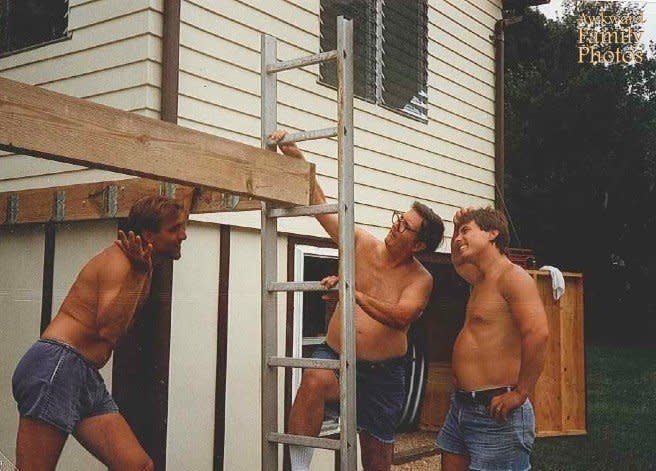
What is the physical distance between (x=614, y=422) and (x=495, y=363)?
283 inches

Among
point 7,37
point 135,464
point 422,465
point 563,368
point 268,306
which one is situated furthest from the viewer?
point 563,368

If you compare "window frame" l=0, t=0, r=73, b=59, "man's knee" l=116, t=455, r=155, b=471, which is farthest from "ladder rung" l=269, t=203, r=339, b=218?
"window frame" l=0, t=0, r=73, b=59

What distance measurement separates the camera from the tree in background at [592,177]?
11.5 m

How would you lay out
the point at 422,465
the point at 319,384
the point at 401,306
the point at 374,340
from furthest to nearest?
the point at 422,465, the point at 374,340, the point at 401,306, the point at 319,384

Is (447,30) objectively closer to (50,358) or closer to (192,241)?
(192,241)

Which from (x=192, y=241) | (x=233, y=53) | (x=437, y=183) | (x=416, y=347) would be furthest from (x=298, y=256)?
(x=416, y=347)

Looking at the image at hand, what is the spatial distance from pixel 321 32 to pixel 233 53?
50.3 inches

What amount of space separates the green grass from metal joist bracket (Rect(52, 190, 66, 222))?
4965 millimetres

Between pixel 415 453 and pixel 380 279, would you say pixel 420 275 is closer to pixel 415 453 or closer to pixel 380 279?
pixel 380 279

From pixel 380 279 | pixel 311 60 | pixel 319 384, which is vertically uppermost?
pixel 311 60

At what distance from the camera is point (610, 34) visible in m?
5.57

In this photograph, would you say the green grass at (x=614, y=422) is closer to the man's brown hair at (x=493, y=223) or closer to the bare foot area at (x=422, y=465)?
the bare foot area at (x=422, y=465)

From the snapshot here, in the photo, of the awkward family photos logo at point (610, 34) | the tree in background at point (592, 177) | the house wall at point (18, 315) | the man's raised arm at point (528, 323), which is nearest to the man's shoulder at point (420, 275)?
the man's raised arm at point (528, 323)

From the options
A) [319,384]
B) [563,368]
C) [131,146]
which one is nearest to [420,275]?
[319,384]
